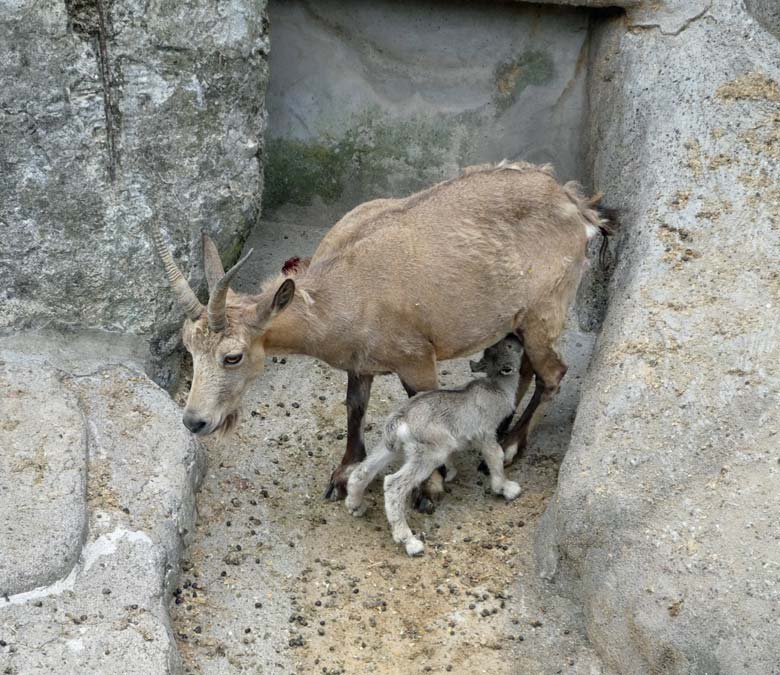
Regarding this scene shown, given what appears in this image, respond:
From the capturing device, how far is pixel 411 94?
7.98 metres

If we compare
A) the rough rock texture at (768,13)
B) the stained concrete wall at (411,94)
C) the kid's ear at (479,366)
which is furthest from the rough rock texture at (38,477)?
the rough rock texture at (768,13)

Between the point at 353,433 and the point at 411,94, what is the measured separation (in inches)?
104

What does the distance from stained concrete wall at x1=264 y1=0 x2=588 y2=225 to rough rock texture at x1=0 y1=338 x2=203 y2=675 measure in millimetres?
2427

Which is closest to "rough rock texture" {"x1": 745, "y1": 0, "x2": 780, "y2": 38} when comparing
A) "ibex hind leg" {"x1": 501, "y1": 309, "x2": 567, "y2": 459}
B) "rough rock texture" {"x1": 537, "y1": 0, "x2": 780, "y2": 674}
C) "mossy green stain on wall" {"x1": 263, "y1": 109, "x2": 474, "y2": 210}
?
"rough rock texture" {"x1": 537, "y1": 0, "x2": 780, "y2": 674}

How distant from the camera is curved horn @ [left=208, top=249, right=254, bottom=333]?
5488mm

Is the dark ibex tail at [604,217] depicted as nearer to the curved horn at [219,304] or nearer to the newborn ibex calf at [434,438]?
the newborn ibex calf at [434,438]

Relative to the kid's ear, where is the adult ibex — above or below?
above

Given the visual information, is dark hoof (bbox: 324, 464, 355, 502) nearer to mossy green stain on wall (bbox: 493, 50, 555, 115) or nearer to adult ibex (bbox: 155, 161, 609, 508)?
adult ibex (bbox: 155, 161, 609, 508)

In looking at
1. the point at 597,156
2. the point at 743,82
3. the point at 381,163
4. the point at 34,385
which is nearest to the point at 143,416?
the point at 34,385

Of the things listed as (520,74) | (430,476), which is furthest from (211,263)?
(520,74)

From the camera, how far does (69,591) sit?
5.16 meters

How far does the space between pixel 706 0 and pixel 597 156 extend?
1149 mm

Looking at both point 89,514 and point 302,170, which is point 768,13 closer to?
point 302,170

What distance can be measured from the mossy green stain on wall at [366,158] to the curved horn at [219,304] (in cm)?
269
